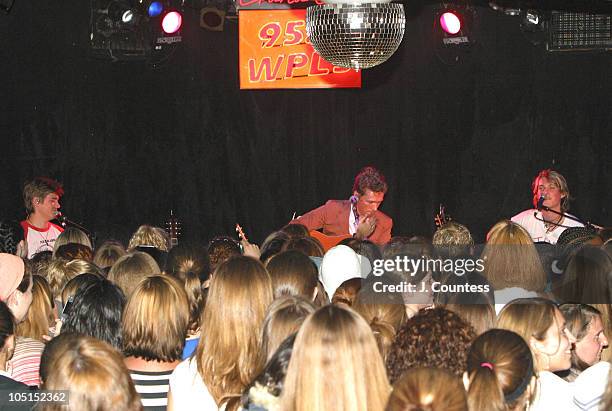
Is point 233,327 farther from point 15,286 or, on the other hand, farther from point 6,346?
point 15,286

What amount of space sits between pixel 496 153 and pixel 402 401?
6.71 meters

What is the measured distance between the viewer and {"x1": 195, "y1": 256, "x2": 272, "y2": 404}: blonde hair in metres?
2.92

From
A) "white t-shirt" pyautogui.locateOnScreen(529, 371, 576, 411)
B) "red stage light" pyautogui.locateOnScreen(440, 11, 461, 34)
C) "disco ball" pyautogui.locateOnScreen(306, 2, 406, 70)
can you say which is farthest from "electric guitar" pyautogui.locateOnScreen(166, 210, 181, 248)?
"white t-shirt" pyautogui.locateOnScreen(529, 371, 576, 411)

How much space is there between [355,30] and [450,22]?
3.97 metres

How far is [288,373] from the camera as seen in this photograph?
2211 mm

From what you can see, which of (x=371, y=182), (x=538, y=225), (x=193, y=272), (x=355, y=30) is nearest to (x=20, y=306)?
(x=193, y=272)

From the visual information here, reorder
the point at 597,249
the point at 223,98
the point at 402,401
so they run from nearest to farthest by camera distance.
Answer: the point at 402,401 < the point at 597,249 < the point at 223,98

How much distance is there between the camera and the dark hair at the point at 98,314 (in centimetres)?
324

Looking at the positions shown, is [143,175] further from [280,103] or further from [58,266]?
[58,266]

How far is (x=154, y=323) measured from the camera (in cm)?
309

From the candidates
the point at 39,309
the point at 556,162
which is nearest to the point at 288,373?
the point at 39,309

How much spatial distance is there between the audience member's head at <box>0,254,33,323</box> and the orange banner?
17.6ft

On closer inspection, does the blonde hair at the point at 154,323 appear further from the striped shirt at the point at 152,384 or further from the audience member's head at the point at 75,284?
the audience member's head at the point at 75,284

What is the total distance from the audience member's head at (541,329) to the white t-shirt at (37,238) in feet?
15.2
